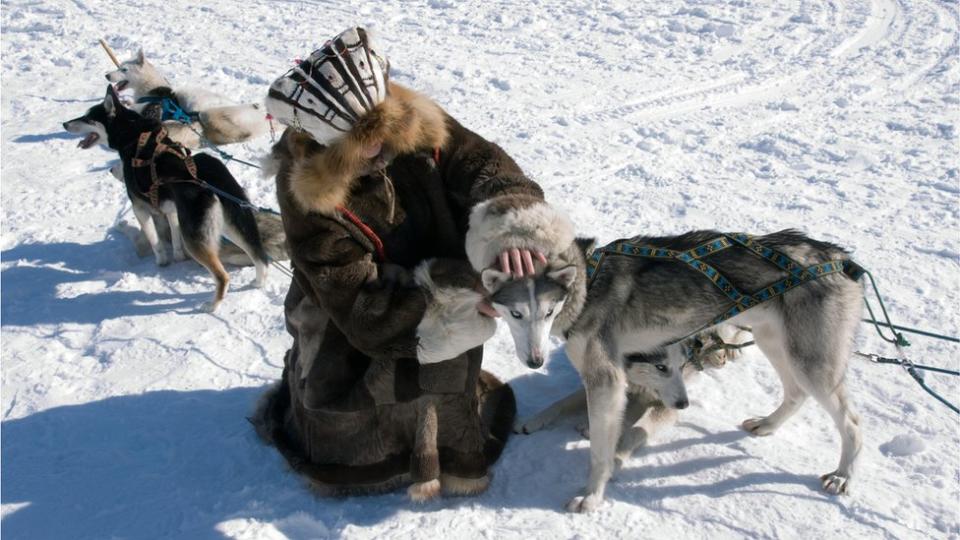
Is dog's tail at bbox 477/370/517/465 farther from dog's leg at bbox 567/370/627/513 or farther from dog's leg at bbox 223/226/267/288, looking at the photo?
dog's leg at bbox 223/226/267/288

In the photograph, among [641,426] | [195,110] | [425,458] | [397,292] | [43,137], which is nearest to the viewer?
[397,292]

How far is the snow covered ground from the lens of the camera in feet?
9.75

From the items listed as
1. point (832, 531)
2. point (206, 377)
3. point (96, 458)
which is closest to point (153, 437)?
point (96, 458)

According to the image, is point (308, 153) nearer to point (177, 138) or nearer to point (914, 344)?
point (914, 344)

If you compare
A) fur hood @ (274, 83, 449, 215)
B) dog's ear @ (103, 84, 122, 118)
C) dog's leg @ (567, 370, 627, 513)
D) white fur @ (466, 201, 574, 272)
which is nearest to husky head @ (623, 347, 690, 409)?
dog's leg @ (567, 370, 627, 513)

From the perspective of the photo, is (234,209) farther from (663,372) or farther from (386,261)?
(663,372)

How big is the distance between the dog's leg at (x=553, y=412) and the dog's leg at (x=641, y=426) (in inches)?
9.3

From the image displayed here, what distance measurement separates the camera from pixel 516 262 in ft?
8.11

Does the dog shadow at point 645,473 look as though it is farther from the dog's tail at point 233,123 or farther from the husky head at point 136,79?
the husky head at point 136,79

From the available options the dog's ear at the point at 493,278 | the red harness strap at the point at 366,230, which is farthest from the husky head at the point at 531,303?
the red harness strap at the point at 366,230

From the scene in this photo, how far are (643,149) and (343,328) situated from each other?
454 cm

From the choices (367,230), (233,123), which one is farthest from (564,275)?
(233,123)

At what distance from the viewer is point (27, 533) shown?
285cm

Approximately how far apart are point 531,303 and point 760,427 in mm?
1561
